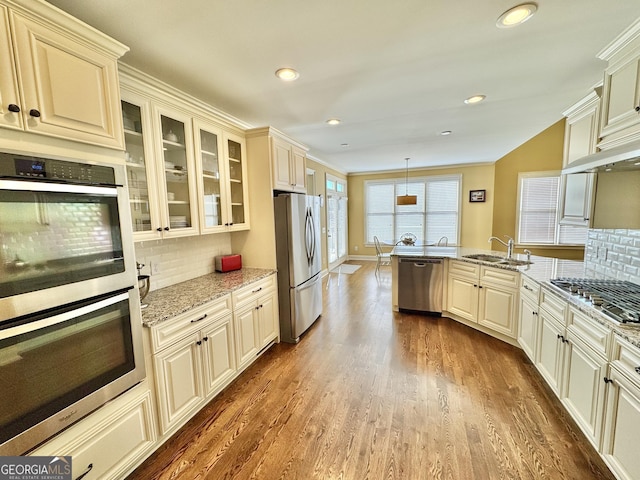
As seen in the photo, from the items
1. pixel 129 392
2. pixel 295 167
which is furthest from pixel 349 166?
pixel 129 392

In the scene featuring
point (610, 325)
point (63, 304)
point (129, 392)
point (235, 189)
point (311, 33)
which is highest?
point (311, 33)

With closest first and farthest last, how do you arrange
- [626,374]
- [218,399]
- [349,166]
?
[626,374] < [218,399] < [349,166]

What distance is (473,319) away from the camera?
11.0 feet

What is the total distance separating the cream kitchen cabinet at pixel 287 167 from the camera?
2.99m

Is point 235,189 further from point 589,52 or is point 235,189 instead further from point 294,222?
point 589,52

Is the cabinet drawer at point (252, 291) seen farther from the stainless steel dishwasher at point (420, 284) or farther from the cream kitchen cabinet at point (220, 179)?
the stainless steel dishwasher at point (420, 284)

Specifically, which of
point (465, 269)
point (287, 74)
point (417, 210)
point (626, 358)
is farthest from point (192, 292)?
point (417, 210)

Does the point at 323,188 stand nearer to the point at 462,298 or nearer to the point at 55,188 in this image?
the point at 462,298

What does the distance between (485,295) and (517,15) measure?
2670 mm

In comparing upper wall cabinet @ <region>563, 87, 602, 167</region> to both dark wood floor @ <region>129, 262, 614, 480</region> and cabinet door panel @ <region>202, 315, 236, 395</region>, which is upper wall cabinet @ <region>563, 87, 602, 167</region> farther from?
cabinet door panel @ <region>202, 315, 236, 395</region>

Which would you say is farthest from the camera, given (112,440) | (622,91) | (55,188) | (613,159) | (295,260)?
(295,260)

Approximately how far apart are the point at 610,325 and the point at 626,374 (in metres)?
0.23

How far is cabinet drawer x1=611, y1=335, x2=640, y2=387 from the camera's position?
1.27 metres

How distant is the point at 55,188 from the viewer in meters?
1.18
